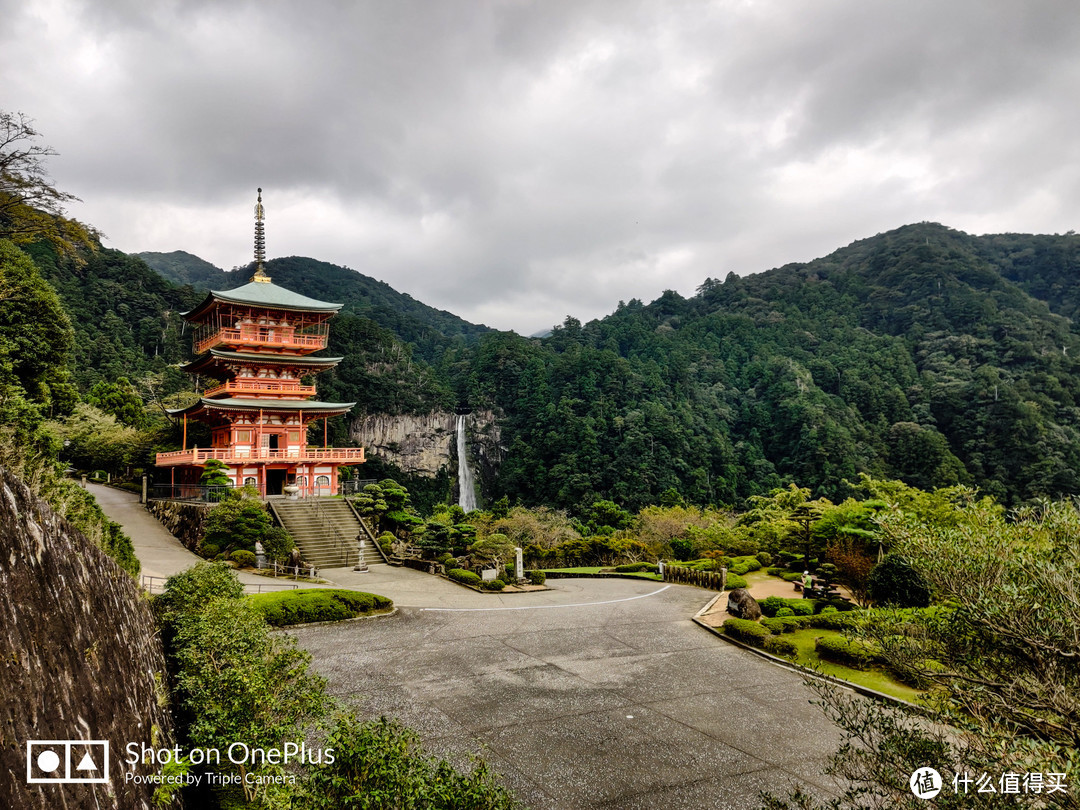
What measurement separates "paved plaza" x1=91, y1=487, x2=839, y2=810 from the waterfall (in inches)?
1737

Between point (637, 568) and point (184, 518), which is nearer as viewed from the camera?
point (184, 518)

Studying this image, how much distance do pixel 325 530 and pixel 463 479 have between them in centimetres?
4005

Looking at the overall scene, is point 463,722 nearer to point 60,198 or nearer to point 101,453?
point 60,198

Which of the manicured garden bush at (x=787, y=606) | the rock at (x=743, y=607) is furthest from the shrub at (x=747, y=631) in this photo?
the manicured garden bush at (x=787, y=606)

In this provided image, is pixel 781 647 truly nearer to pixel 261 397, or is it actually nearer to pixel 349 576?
pixel 349 576

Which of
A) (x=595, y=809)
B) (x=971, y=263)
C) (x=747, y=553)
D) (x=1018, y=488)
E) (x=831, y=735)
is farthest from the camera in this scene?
(x=971, y=263)

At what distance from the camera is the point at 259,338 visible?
26953 millimetres

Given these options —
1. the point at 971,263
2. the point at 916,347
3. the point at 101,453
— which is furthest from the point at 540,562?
the point at 971,263

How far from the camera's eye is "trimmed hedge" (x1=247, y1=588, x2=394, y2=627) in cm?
1208

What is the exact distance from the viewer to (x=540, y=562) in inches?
1057

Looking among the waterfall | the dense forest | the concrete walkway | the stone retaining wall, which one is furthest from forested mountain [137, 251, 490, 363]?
the concrete walkway

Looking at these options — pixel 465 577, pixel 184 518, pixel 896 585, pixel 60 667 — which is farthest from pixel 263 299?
pixel 896 585

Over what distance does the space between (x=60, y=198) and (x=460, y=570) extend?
13.9m

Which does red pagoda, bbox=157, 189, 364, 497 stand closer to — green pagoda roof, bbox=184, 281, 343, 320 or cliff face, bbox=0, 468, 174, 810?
green pagoda roof, bbox=184, 281, 343, 320
